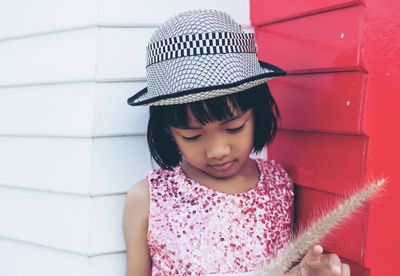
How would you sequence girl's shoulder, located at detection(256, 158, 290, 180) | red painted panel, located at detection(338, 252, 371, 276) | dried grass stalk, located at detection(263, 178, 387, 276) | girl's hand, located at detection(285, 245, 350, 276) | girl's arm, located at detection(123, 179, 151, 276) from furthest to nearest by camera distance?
girl's shoulder, located at detection(256, 158, 290, 180)
girl's arm, located at detection(123, 179, 151, 276)
red painted panel, located at detection(338, 252, 371, 276)
girl's hand, located at detection(285, 245, 350, 276)
dried grass stalk, located at detection(263, 178, 387, 276)

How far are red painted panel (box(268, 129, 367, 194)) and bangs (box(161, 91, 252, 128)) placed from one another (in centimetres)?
27

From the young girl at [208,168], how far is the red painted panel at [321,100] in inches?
2.6

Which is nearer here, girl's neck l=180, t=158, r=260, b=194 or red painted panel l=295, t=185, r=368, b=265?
red painted panel l=295, t=185, r=368, b=265

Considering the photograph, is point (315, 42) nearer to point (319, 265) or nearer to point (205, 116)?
point (205, 116)

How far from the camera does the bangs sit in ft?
3.36

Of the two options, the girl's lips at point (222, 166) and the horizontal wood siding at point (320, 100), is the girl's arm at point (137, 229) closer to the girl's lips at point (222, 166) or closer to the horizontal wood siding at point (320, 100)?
the girl's lips at point (222, 166)

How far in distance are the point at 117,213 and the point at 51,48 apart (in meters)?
0.58

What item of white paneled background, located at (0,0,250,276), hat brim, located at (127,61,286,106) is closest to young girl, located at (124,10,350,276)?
hat brim, located at (127,61,286,106)

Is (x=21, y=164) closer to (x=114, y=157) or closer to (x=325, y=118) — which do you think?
(x=114, y=157)

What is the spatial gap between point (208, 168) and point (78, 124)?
0.45 metres

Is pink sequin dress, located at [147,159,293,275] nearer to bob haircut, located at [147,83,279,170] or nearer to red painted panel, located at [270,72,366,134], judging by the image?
bob haircut, located at [147,83,279,170]

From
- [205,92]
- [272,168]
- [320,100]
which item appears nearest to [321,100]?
[320,100]

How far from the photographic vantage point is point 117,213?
1.28m

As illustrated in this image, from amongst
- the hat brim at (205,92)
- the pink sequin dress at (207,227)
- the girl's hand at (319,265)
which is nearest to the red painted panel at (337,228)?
the pink sequin dress at (207,227)
